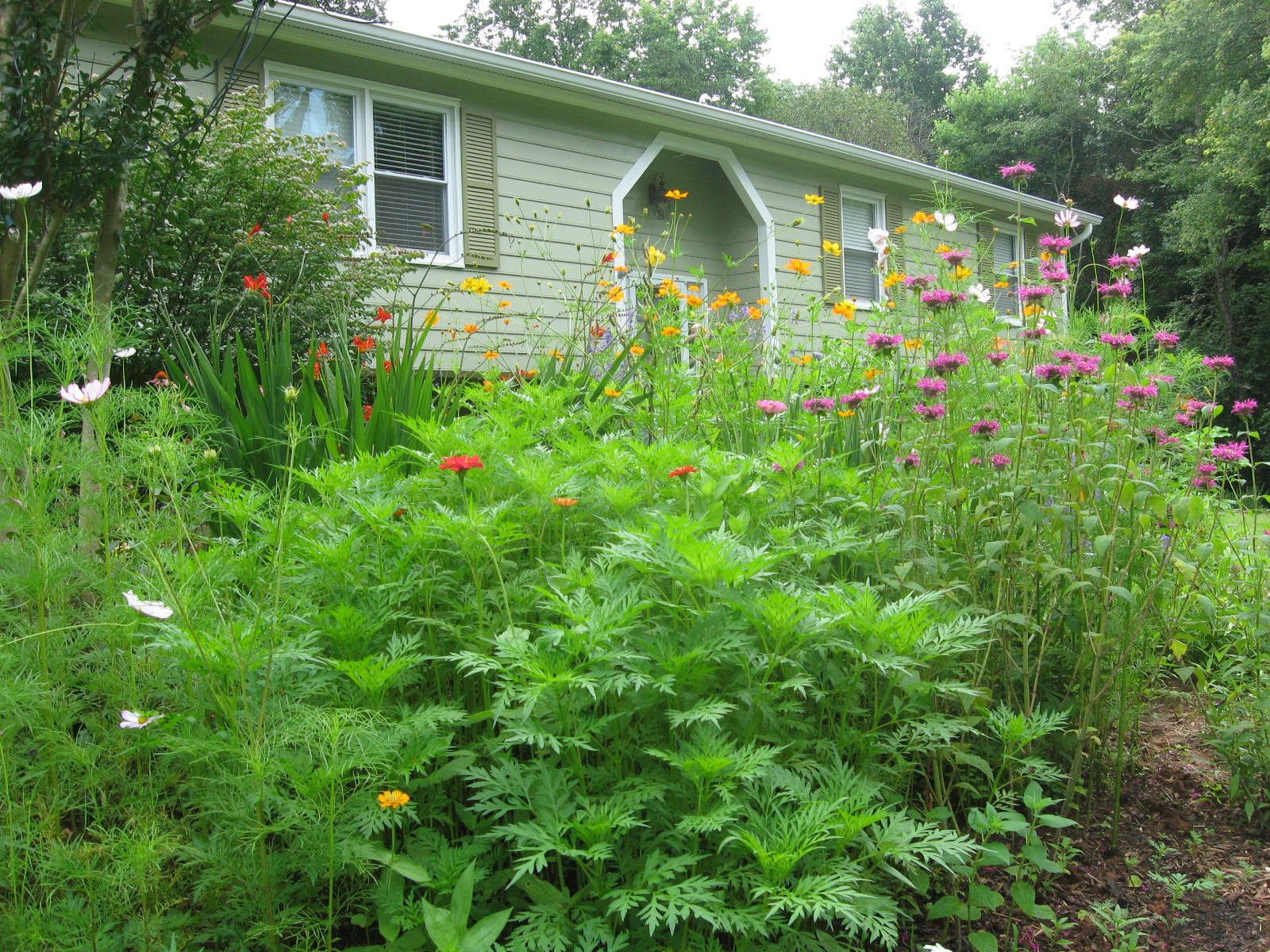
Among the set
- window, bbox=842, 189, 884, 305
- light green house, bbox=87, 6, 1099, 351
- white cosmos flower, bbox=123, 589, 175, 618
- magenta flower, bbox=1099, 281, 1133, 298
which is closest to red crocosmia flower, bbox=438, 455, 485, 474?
white cosmos flower, bbox=123, 589, 175, 618

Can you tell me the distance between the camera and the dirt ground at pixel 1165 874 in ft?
6.04

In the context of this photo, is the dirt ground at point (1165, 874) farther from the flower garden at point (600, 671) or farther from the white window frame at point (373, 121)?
the white window frame at point (373, 121)

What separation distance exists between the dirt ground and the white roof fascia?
357cm

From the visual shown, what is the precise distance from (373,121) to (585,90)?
76.2 inches

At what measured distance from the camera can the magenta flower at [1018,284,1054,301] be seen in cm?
Answer: 243

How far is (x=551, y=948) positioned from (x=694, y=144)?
9052 mm

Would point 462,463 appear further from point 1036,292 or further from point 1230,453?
point 1230,453

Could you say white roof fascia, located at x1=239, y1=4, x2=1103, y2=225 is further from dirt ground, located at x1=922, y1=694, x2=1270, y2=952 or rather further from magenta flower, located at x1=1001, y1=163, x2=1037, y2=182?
dirt ground, located at x1=922, y1=694, x2=1270, y2=952

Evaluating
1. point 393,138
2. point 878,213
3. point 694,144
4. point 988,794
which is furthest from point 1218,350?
point 988,794

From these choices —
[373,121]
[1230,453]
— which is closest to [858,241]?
[373,121]

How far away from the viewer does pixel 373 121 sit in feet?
24.4

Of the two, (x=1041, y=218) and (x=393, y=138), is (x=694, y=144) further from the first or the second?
(x=1041, y=218)

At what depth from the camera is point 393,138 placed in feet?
24.9

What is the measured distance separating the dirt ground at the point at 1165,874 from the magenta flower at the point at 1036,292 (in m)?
1.31
